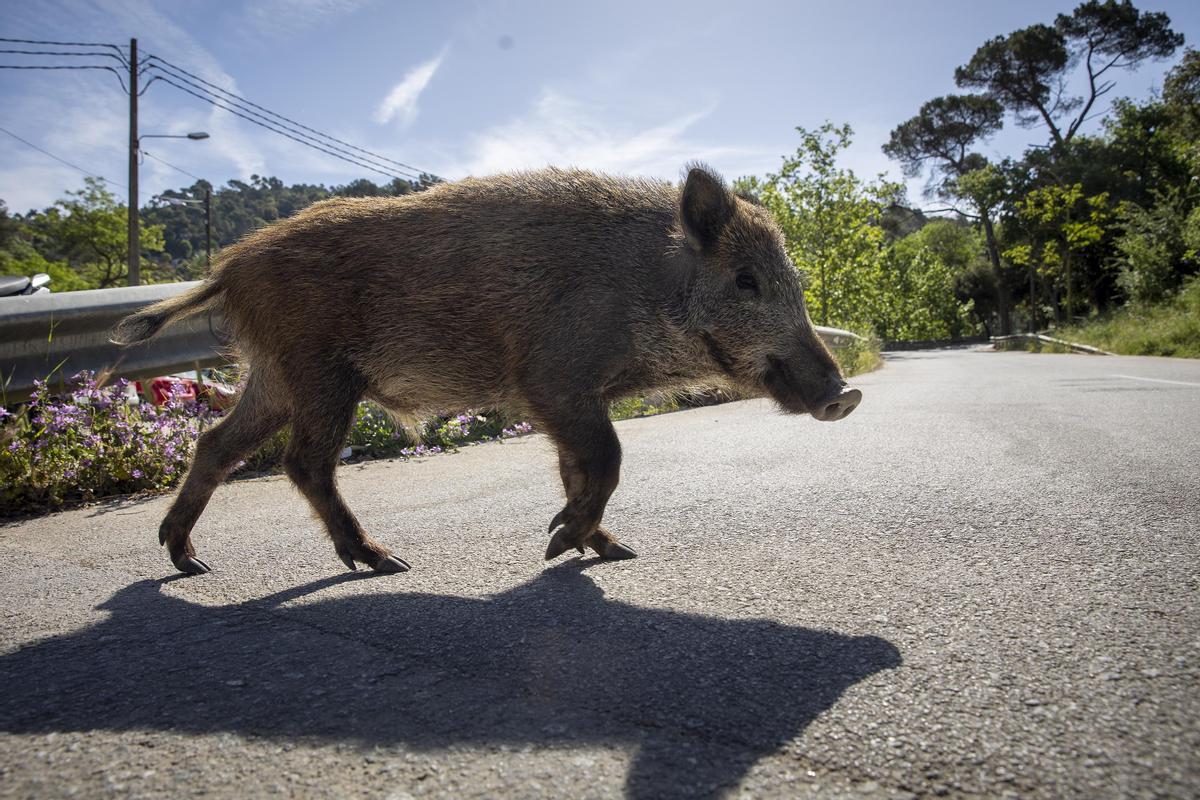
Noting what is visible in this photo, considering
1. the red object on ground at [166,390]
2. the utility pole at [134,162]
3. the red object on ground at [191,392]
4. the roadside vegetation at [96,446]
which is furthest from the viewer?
the utility pole at [134,162]

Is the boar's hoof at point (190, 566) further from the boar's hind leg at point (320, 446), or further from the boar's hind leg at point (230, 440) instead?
the boar's hind leg at point (320, 446)

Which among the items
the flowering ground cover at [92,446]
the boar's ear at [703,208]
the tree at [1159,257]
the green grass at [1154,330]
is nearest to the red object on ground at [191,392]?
the flowering ground cover at [92,446]

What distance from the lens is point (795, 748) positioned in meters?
1.45

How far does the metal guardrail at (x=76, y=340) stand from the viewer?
5.23m

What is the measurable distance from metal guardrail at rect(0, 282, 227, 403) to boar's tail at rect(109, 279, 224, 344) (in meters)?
1.19

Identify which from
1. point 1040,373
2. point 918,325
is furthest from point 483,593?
point 918,325

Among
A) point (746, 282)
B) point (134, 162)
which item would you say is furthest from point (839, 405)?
point (134, 162)

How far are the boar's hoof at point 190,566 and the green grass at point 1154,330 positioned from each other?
21.2 m

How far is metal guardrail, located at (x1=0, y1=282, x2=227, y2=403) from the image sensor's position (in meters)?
5.23

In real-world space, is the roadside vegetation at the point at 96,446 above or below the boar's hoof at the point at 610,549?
above

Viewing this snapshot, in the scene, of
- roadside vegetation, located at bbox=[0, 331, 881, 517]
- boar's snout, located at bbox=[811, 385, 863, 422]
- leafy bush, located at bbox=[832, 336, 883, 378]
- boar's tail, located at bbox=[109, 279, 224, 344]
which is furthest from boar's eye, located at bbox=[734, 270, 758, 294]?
leafy bush, located at bbox=[832, 336, 883, 378]

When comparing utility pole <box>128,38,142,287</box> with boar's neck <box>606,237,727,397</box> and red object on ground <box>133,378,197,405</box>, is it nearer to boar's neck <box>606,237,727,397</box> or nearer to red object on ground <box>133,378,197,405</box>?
red object on ground <box>133,378,197,405</box>

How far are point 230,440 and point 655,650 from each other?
238 cm

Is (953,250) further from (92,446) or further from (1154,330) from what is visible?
(92,446)
